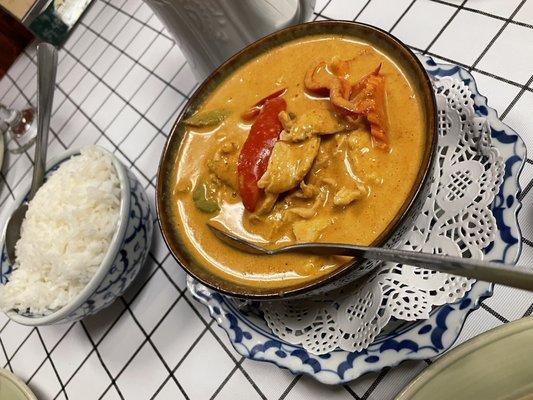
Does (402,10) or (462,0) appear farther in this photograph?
(402,10)

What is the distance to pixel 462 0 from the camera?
1376mm

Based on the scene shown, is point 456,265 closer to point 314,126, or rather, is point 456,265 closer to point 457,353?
point 457,353

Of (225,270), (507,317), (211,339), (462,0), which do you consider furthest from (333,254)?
(462,0)

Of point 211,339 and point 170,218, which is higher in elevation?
point 170,218

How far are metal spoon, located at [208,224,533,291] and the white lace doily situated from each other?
0.51 feet

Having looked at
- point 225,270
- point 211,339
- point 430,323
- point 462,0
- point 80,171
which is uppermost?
point 462,0

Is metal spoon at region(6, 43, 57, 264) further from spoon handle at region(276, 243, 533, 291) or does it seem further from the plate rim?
the plate rim

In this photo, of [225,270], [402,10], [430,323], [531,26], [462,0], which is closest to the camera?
→ [430,323]

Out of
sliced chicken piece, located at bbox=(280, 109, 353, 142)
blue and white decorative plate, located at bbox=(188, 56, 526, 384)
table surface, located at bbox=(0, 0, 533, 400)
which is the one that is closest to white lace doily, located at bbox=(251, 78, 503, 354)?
blue and white decorative plate, located at bbox=(188, 56, 526, 384)

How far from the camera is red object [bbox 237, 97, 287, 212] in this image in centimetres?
107

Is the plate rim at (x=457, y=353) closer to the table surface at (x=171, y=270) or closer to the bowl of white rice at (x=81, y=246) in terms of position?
the table surface at (x=171, y=270)

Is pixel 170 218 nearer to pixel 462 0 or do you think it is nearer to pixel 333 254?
pixel 333 254

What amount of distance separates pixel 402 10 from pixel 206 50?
2.04ft

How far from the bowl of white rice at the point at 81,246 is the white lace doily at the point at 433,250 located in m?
0.50
